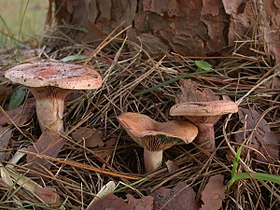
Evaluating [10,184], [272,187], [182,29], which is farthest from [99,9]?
[272,187]

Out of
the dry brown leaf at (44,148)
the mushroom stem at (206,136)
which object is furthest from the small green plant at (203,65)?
the dry brown leaf at (44,148)

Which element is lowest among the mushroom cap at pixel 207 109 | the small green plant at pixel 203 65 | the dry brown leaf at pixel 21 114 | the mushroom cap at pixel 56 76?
the dry brown leaf at pixel 21 114

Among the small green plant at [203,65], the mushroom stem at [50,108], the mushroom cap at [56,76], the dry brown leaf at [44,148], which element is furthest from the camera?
the small green plant at [203,65]

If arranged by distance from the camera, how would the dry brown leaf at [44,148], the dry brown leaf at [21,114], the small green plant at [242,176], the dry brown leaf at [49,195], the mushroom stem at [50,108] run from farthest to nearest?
the dry brown leaf at [21,114] < the mushroom stem at [50,108] < the dry brown leaf at [44,148] < the dry brown leaf at [49,195] < the small green plant at [242,176]

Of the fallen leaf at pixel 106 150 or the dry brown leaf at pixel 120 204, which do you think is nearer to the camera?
the dry brown leaf at pixel 120 204

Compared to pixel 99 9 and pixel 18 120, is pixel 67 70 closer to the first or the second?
pixel 18 120

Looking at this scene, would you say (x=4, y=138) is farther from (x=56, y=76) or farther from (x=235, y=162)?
(x=235, y=162)

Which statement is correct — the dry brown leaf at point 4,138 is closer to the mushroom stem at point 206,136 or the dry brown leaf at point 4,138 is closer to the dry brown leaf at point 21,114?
the dry brown leaf at point 21,114

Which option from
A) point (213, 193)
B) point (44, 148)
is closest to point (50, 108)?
point (44, 148)
